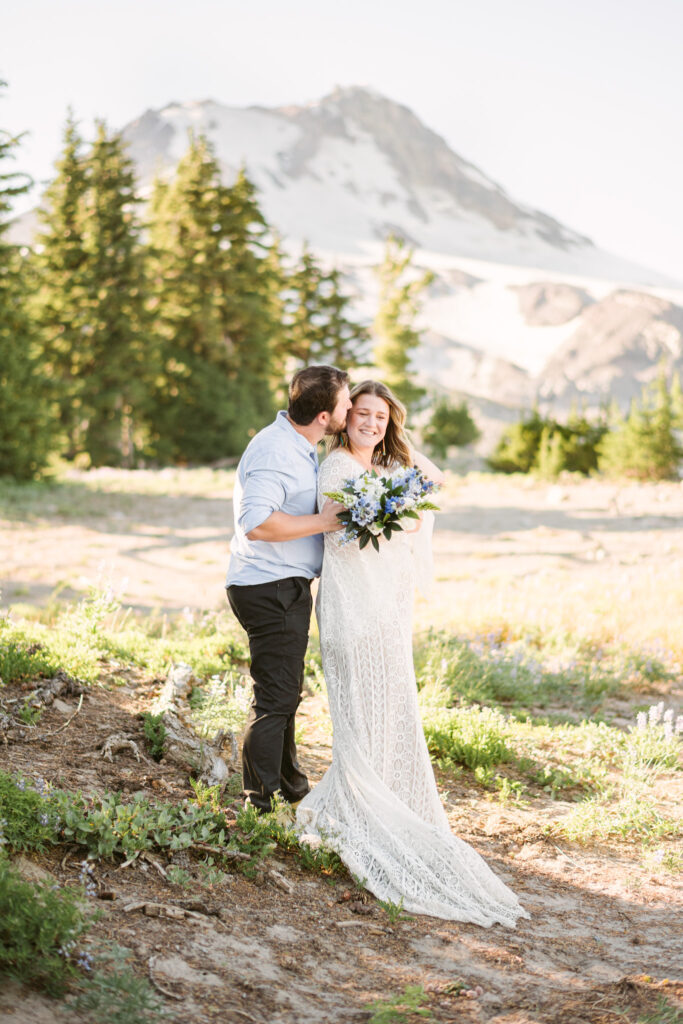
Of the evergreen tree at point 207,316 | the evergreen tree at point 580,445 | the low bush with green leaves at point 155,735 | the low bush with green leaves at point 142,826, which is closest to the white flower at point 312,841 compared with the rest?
the low bush with green leaves at point 142,826

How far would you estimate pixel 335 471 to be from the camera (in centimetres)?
402

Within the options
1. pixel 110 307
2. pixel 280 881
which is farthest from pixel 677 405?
pixel 280 881

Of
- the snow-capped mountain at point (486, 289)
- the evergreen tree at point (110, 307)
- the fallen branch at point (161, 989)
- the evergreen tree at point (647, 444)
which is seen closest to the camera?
the fallen branch at point (161, 989)

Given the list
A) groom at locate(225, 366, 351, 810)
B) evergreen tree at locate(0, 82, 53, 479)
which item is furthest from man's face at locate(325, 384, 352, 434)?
evergreen tree at locate(0, 82, 53, 479)

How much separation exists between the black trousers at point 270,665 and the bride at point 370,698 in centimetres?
18

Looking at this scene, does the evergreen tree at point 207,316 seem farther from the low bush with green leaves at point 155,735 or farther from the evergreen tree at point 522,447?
the low bush with green leaves at point 155,735

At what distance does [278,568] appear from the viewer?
3951 mm

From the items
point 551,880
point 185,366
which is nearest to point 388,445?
point 551,880

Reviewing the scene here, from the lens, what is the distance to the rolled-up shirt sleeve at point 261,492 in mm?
3797

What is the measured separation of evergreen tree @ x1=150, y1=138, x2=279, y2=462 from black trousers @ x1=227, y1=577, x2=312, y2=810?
88.2 feet

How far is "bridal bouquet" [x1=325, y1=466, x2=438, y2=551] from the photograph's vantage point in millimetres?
3744

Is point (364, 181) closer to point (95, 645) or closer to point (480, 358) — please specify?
point (480, 358)

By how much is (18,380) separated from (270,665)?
56.8 ft

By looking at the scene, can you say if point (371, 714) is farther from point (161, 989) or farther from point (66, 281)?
point (66, 281)
